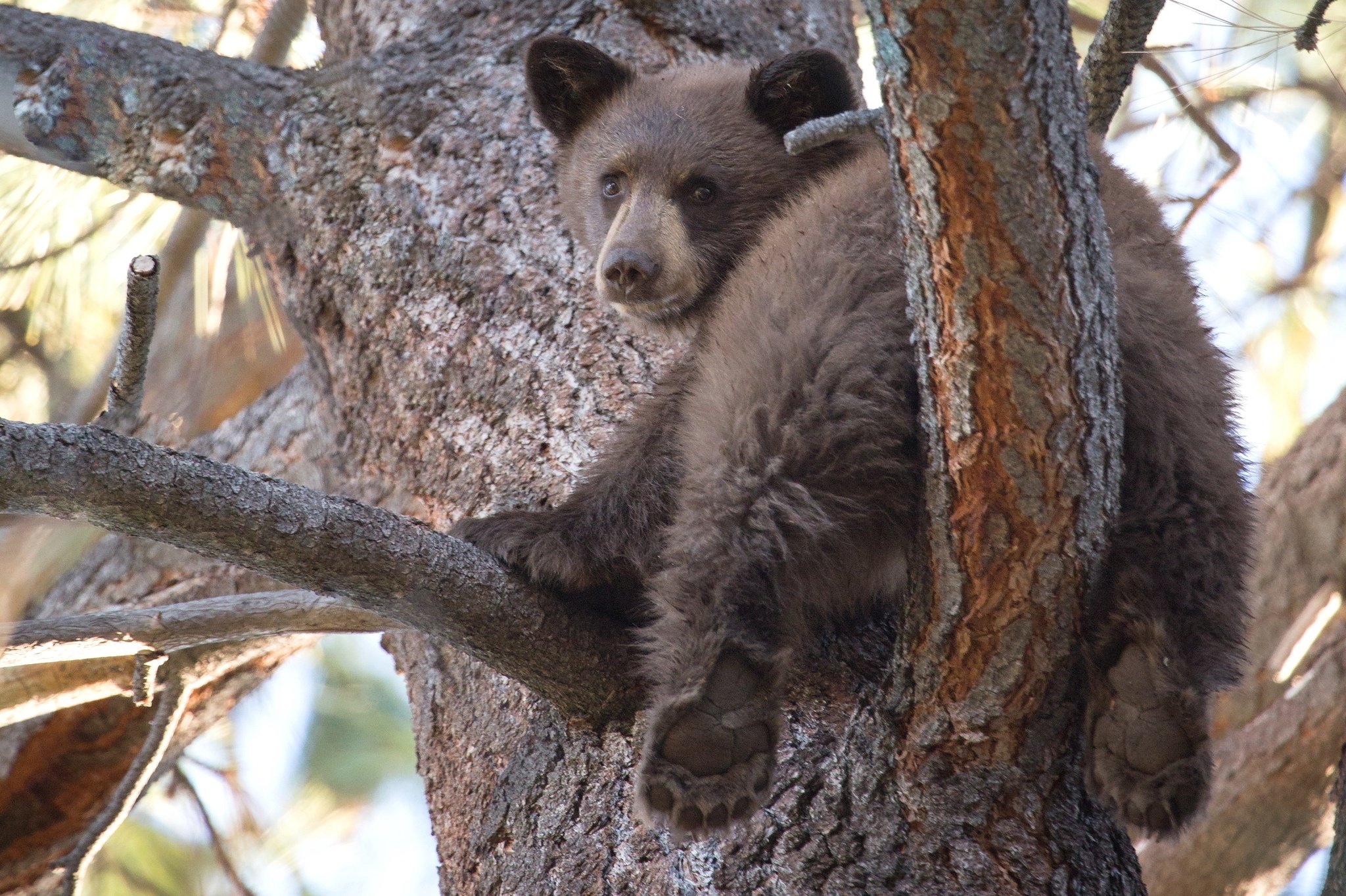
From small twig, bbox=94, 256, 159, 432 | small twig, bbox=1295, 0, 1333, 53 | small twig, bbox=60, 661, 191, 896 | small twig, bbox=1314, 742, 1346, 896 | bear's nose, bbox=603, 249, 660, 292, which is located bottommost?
small twig, bbox=60, 661, 191, 896

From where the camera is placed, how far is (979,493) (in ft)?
6.42

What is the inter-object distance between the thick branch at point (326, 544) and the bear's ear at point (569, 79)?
181 centimetres

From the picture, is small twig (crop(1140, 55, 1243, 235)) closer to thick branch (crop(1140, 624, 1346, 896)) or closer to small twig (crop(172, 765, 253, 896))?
thick branch (crop(1140, 624, 1346, 896))

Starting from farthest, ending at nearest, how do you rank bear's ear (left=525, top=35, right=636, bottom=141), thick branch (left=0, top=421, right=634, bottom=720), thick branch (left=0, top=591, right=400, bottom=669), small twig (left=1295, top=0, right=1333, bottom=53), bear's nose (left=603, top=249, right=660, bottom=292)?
bear's ear (left=525, top=35, right=636, bottom=141), bear's nose (left=603, top=249, right=660, bottom=292), thick branch (left=0, top=591, right=400, bottom=669), small twig (left=1295, top=0, right=1333, bottom=53), thick branch (left=0, top=421, right=634, bottom=720)

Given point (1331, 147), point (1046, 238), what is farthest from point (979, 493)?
point (1331, 147)

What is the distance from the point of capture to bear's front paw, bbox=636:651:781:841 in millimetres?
2008

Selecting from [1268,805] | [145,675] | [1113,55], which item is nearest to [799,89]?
[1113,55]

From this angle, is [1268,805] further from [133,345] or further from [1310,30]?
[133,345]

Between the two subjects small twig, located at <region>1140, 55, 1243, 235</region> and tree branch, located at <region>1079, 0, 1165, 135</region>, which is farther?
small twig, located at <region>1140, 55, 1243, 235</region>

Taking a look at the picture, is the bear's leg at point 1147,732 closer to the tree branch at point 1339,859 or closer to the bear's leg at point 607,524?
the tree branch at point 1339,859

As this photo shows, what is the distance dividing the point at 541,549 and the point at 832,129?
3.51 ft

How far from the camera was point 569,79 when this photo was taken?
3641 mm

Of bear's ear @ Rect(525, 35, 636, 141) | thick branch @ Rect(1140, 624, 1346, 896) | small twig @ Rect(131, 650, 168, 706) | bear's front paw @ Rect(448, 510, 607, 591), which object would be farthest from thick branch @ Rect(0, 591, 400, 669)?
thick branch @ Rect(1140, 624, 1346, 896)

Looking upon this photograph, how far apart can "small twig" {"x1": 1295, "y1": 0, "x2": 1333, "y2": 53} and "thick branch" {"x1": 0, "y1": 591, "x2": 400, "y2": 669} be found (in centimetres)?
209
